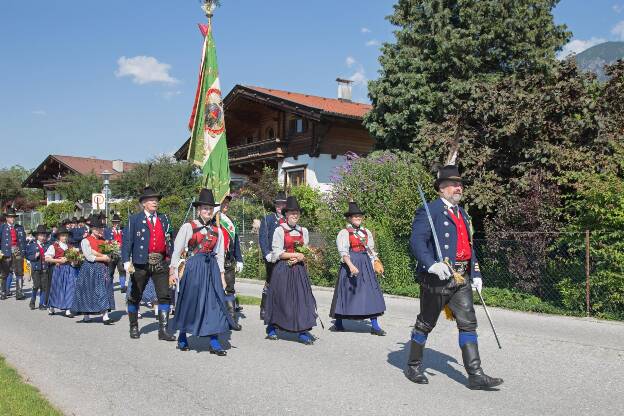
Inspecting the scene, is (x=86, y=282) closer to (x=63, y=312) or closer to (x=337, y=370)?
(x=63, y=312)

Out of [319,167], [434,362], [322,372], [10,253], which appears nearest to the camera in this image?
[322,372]

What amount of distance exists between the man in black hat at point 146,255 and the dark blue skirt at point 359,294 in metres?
2.67

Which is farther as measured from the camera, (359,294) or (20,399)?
(359,294)

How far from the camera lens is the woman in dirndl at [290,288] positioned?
869 cm

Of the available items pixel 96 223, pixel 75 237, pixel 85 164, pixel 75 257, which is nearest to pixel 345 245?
pixel 96 223

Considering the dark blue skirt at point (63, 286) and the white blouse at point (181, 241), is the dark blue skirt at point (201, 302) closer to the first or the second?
the white blouse at point (181, 241)

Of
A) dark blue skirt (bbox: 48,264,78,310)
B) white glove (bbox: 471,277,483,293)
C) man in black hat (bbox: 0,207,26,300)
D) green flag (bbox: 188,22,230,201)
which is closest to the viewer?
white glove (bbox: 471,277,483,293)

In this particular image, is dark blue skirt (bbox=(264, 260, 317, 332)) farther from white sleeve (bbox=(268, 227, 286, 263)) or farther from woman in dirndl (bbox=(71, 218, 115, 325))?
woman in dirndl (bbox=(71, 218, 115, 325))

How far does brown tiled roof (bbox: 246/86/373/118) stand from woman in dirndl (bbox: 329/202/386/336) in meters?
19.6

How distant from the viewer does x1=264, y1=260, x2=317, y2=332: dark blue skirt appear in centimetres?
867

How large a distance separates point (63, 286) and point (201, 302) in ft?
18.8

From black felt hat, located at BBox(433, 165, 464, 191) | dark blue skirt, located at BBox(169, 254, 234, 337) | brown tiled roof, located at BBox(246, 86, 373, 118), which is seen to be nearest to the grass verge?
dark blue skirt, located at BBox(169, 254, 234, 337)

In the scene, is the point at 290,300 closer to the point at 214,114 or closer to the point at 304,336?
the point at 304,336

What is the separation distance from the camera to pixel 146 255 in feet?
31.1
